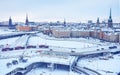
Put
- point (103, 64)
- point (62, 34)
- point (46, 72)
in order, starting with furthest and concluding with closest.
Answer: point (62, 34)
point (103, 64)
point (46, 72)

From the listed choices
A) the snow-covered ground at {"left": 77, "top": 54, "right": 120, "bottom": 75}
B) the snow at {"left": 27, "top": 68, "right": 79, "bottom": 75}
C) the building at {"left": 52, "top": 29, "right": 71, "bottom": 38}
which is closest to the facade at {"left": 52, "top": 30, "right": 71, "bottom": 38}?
the building at {"left": 52, "top": 29, "right": 71, "bottom": 38}

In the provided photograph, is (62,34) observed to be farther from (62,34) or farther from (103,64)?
(103,64)

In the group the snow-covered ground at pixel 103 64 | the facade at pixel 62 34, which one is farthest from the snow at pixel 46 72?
the facade at pixel 62 34

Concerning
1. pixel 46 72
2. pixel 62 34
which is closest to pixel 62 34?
pixel 62 34

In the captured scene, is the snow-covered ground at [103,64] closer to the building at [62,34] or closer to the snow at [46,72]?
the snow at [46,72]

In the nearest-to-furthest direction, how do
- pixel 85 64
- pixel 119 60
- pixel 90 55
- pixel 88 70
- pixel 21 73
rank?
pixel 21 73 < pixel 88 70 < pixel 85 64 < pixel 119 60 < pixel 90 55

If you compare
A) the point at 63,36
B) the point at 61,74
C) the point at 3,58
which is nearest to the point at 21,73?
the point at 61,74

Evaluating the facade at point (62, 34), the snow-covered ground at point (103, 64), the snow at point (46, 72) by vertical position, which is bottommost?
the snow at point (46, 72)

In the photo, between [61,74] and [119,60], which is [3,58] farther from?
[119,60]
